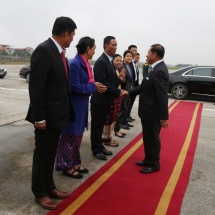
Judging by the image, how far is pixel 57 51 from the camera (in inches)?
114

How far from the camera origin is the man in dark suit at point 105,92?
14.3 feet

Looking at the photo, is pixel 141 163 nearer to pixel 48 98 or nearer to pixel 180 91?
pixel 48 98

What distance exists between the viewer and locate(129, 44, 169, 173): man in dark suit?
3.94 metres

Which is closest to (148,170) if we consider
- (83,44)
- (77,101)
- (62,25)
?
(77,101)

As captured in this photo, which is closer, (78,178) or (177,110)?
(78,178)

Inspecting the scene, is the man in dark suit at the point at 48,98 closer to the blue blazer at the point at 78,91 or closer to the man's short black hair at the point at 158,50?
the blue blazer at the point at 78,91

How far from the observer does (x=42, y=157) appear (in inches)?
118

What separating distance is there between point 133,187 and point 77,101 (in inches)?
51.9

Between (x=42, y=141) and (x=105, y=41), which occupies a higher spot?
(x=105, y=41)

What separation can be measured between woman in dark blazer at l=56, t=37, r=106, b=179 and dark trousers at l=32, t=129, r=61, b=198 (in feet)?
1.82

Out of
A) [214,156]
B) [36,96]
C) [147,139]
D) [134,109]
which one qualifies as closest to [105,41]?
[147,139]

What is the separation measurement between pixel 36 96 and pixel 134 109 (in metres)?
6.72

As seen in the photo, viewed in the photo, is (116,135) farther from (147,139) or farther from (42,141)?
(42,141)

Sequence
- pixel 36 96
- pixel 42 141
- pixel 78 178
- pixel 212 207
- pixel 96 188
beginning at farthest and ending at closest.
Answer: pixel 78 178, pixel 96 188, pixel 212 207, pixel 42 141, pixel 36 96
